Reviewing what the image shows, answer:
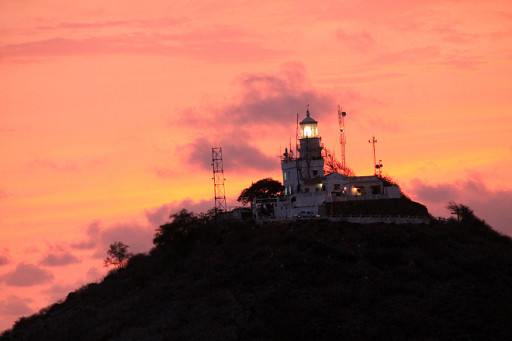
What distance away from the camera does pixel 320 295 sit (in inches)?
3031

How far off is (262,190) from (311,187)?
1428cm

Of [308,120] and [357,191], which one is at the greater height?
[308,120]

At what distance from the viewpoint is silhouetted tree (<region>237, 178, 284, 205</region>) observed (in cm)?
12162

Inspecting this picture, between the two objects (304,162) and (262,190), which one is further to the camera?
(262,190)

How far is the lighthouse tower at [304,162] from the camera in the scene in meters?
113

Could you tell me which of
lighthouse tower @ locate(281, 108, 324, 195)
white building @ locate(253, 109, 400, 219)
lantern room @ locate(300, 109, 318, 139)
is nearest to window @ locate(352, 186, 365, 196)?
white building @ locate(253, 109, 400, 219)

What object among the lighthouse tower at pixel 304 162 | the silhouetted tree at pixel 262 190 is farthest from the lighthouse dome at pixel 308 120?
the silhouetted tree at pixel 262 190

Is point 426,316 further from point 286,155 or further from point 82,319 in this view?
point 286,155

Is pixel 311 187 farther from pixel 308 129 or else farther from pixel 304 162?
pixel 308 129

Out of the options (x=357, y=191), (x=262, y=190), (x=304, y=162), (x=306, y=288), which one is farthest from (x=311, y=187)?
(x=306, y=288)

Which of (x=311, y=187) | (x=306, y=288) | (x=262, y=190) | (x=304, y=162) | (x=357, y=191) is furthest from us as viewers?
(x=262, y=190)

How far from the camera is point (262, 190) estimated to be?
122375 mm

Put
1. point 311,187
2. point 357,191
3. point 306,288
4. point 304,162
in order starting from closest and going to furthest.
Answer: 1. point 306,288
2. point 357,191
3. point 311,187
4. point 304,162

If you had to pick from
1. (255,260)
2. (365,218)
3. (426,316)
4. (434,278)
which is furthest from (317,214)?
(426,316)
